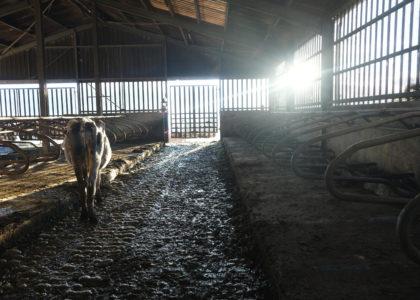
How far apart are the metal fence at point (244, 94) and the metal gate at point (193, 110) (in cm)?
153

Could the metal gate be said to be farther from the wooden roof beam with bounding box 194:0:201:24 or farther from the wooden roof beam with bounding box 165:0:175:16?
the wooden roof beam with bounding box 194:0:201:24

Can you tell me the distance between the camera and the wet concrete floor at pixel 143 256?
259 centimetres

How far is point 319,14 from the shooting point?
24.7 feet

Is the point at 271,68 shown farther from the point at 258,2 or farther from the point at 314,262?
the point at 314,262

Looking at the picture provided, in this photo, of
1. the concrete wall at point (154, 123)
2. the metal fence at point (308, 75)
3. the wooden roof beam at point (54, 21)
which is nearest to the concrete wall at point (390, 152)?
the metal fence at point (308, 75)

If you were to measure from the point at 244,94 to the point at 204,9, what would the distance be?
21.5ft

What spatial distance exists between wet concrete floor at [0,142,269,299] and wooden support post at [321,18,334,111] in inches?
136

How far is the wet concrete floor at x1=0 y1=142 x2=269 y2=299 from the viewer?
8.50 feet

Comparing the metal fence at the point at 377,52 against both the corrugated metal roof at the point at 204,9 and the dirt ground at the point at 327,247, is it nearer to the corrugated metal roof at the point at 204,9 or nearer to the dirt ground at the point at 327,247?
the dirt ground at the point at 327,247

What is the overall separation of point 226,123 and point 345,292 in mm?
14154

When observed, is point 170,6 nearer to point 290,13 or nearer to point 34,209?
point 290,13

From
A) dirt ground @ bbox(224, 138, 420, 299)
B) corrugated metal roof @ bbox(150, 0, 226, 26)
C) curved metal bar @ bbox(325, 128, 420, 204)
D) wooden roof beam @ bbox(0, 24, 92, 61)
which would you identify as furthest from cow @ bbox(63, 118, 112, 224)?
wooden roof beam @ bbox(0, 24, 92, 61)

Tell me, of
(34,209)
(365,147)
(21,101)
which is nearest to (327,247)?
(365,147)

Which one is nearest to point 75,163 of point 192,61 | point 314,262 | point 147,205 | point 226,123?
point 147,205
